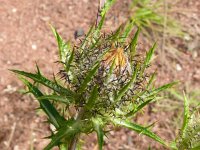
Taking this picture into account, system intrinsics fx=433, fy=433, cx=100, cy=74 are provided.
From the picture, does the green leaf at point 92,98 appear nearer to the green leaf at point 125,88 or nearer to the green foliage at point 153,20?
the green leaf at point 125,88

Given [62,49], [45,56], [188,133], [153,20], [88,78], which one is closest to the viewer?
[88,78]

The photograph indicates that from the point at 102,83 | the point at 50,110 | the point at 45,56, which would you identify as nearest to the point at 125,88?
the point at 102,83

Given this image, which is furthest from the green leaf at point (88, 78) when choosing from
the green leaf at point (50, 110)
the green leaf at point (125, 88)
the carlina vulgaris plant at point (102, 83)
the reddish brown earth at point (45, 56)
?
the reddish brown earth at point (45, 56)

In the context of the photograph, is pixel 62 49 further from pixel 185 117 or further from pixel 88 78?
pixel 185 117

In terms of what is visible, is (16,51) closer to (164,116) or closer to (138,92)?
(164,116)

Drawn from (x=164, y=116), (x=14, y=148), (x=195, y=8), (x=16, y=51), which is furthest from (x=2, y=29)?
(x=195, y=8)

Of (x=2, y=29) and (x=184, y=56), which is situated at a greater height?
(x=2, y=29)
